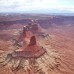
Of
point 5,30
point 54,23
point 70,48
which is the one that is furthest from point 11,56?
point 54,23

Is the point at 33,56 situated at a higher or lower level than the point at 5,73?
higher

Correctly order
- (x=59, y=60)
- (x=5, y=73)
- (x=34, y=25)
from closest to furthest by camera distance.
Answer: (x=5, y=73)
(x=59, y=60)
(x=34, y=25)

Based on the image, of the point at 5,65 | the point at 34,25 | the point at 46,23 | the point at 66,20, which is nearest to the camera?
the point at 5,65

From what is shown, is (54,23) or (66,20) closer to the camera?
(54,23)

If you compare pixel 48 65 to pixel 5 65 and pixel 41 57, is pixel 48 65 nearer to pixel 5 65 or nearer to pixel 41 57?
pixel 41 57

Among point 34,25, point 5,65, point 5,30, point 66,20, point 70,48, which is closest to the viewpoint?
point 5,65

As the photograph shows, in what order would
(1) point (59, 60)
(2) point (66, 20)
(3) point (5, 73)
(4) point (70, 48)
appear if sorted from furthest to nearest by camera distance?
(2) point (66, 20), (4) point (70, 48), (1) point (59, 60), (3) point (5, 73)

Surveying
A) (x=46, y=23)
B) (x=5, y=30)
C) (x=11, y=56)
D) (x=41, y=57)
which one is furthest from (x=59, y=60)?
(x=46, y=23)

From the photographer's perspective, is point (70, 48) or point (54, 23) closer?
point (70, 48)

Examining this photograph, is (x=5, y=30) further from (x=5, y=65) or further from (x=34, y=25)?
(x=5, y=65)
